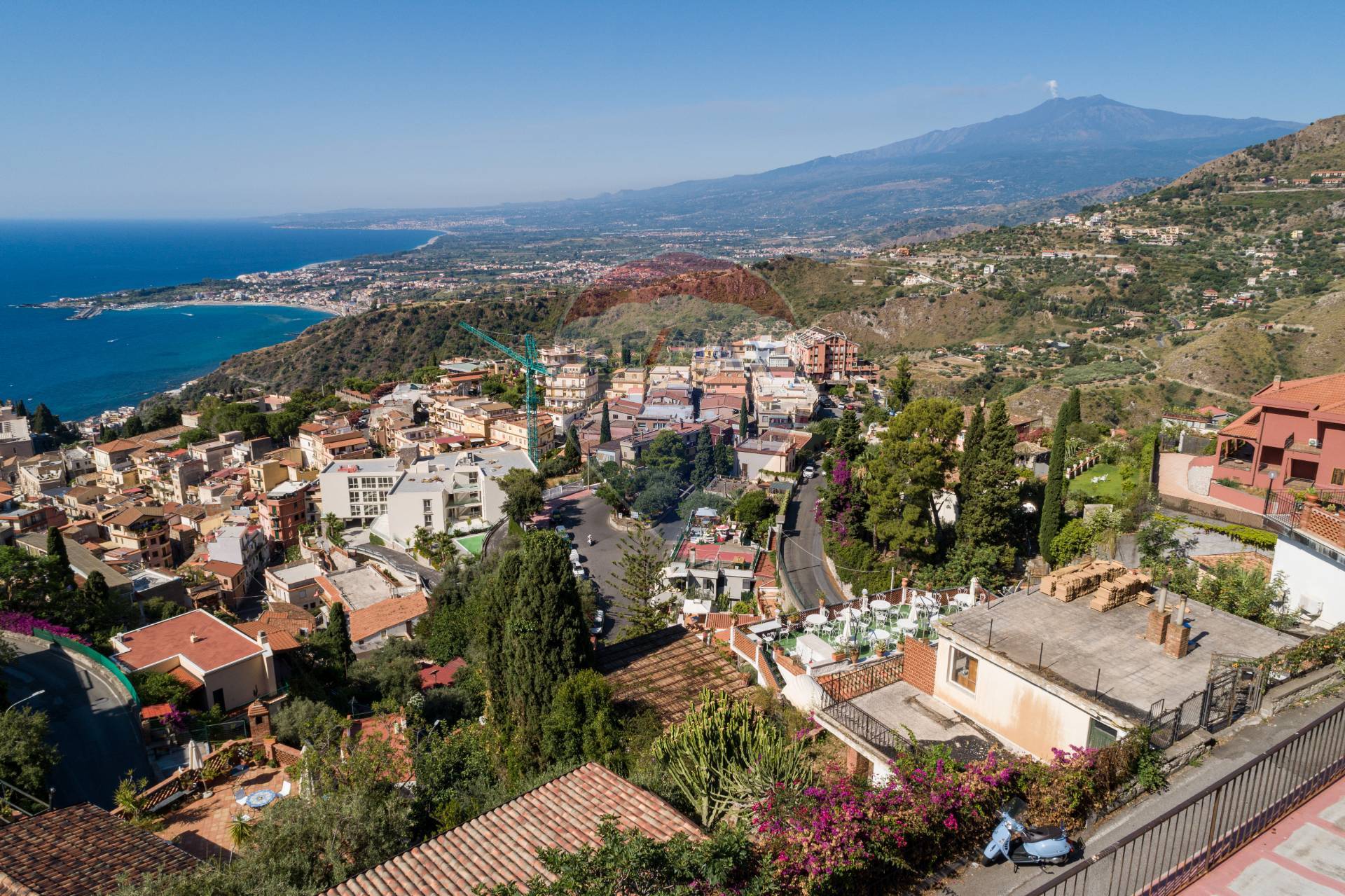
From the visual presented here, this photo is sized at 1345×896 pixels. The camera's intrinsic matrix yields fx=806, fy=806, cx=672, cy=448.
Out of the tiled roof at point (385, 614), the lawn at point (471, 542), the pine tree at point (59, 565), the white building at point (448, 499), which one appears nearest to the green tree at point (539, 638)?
the tiled roof at point (385, 614)

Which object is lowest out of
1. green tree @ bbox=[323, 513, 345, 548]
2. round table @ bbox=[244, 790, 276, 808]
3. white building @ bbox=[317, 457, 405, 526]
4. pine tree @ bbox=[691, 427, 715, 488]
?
green tree @ bbox=[323, 513, 345, 548]

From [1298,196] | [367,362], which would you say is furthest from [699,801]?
[367,362]

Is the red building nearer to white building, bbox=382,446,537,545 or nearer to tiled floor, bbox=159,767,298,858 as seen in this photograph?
tiled floor, bbox=159,767,298,858

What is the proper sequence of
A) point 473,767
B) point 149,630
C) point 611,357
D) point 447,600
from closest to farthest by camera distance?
point 473,767
point 149,630
point 447,600
point 611,357

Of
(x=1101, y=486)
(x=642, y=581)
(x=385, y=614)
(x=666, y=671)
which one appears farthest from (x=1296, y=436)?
(x=385, y=614)

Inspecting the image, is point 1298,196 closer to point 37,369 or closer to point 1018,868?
point 1018,868

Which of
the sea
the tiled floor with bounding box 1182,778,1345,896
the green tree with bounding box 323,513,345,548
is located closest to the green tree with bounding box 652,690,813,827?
the tiled floor with bounding box 1182,778,1345,896
